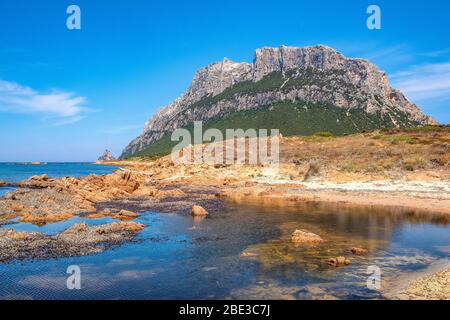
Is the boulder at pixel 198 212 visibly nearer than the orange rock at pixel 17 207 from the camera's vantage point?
Yes

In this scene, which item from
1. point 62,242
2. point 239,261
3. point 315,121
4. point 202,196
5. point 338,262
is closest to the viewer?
point 338,262

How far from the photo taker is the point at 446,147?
Answer: 70500mm

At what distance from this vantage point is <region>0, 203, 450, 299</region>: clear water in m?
17.6

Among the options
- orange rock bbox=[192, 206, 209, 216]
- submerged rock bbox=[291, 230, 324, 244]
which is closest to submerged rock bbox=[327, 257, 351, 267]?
submerged rock bbox=[291, 230, 324, 244]

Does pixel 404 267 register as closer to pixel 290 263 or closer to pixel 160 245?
pixel 290 263

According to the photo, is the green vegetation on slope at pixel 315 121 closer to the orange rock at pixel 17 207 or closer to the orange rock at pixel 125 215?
the orange rock at pixel 125 215

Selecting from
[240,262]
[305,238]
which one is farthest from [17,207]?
[305,238]

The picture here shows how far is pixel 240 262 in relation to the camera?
22.7m

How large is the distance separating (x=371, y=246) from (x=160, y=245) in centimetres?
1479

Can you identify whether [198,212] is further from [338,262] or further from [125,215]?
[338,262]

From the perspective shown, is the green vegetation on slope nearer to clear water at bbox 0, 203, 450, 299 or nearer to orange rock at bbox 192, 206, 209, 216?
orange rock at bbox 192, 206, 209, 216

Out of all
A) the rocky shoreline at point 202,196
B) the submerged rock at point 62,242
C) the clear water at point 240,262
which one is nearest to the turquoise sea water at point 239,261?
the clear water at point 240,262

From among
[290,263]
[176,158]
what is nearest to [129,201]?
[290,263]

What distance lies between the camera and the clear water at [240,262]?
17.6 meters
